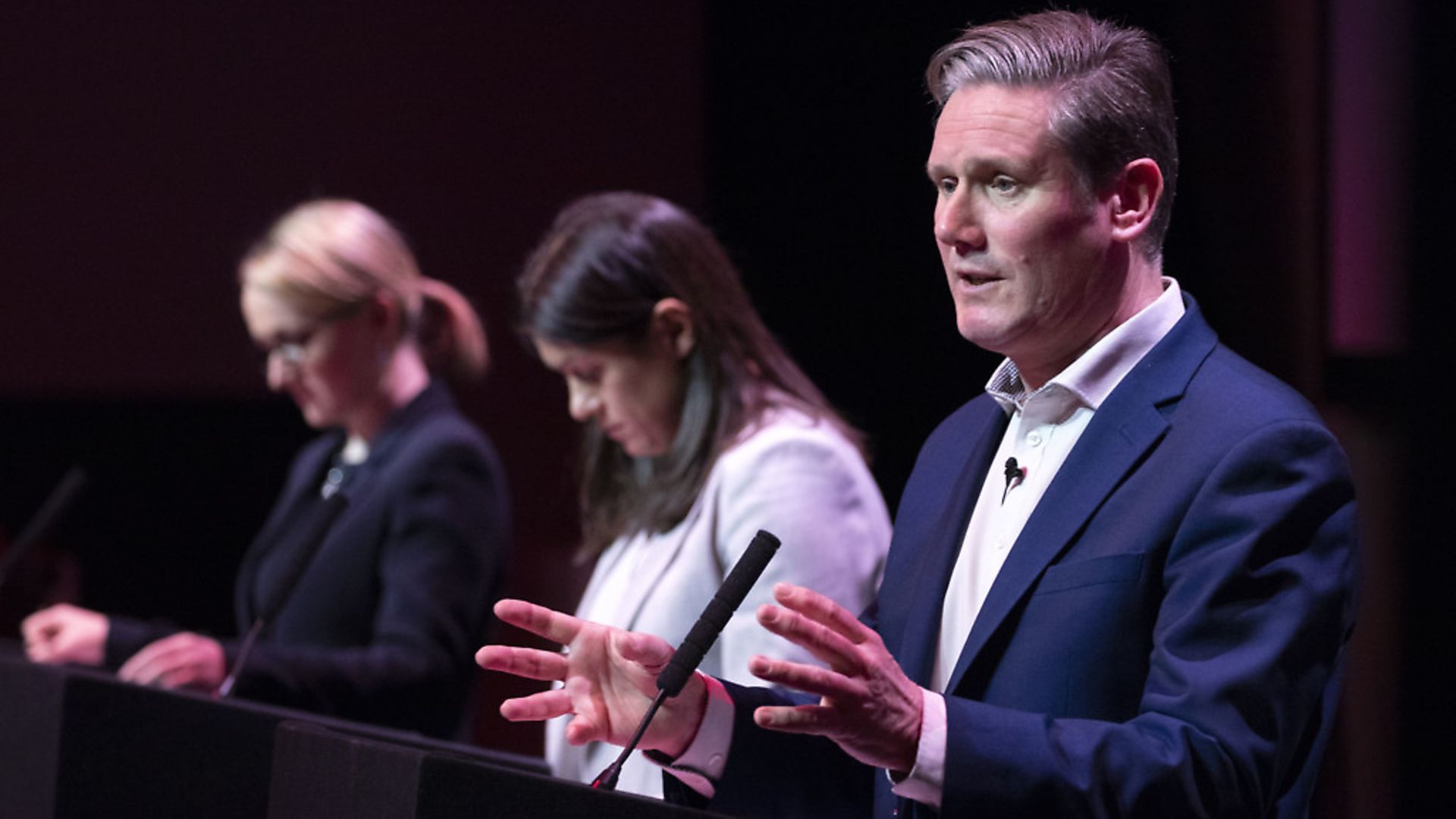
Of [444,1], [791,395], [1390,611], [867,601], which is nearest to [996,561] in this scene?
[867,601]

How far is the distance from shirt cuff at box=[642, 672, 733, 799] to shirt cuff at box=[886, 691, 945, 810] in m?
0.23

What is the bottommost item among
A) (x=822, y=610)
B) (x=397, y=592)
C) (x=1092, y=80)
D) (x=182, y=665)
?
(x=182, y=665)

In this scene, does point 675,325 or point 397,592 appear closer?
point 675,325

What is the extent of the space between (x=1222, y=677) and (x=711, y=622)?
381 mm

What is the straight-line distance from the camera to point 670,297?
2172 millimetres

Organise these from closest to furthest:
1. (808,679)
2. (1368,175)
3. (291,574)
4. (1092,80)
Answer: (808,679) → (1092,80) → (291,574) → (1368,175)

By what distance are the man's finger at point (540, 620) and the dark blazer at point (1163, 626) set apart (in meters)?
0.18

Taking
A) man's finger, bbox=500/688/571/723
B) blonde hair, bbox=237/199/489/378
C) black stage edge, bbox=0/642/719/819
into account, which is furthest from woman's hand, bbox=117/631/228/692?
man's finger, bbox=500/688/571/723

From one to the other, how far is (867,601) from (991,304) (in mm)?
622

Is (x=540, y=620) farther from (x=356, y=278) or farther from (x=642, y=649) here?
(x=356, y=278)

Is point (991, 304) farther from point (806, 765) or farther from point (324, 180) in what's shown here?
point (324, 180)

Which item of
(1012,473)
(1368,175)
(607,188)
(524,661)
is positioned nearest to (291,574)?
(524,661)

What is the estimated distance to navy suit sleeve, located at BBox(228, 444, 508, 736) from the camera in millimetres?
2406

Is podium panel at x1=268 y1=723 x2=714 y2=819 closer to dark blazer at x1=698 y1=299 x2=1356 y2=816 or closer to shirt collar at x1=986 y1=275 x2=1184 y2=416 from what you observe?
dark blazer at x1=698 y1=299 x2=1356 y2=816
